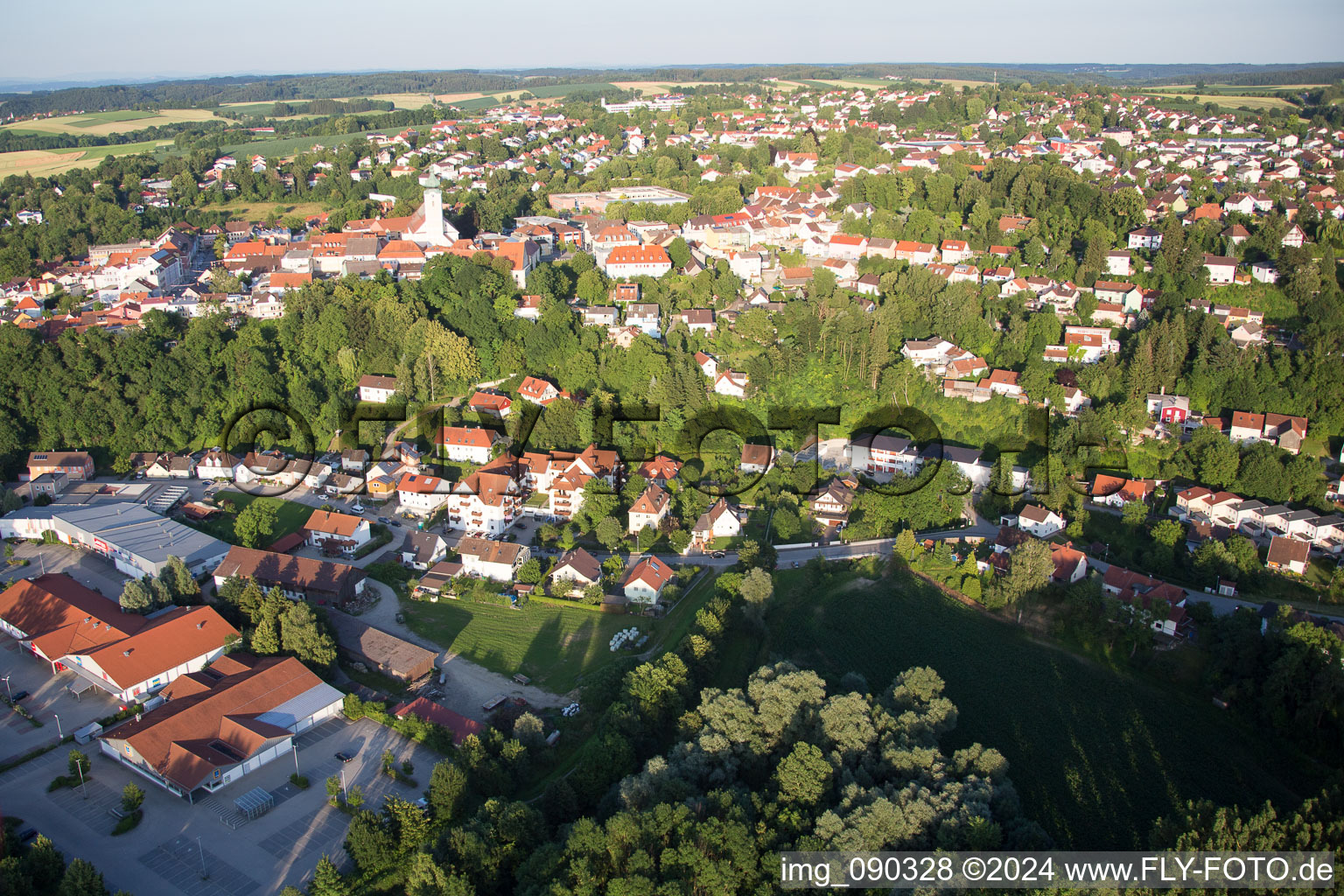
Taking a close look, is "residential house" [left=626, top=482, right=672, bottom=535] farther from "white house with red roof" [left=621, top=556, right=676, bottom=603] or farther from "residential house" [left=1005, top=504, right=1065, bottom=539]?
"residential house" [left=1005, top=504, right=1065, bottom=539]

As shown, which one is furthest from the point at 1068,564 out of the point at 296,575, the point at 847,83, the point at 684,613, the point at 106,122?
the point at 847,83

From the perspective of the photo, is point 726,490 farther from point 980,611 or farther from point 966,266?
point 966,266

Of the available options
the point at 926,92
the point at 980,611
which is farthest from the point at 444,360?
the point at 926,92

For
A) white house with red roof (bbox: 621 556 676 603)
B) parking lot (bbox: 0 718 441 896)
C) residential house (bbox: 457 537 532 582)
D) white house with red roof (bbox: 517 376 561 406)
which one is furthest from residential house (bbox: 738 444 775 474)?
parking lot (bbox: 0 718 441 896)

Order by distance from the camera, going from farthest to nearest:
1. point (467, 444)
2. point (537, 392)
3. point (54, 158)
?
1. point (54, 158)
2. point (537, 392)
3. point (467, 444)

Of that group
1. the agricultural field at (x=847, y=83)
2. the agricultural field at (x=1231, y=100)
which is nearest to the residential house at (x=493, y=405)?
the agricultural field at (x=1231, y=100)

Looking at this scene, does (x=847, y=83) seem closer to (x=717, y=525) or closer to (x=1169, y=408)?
(x=1169, y=408)
